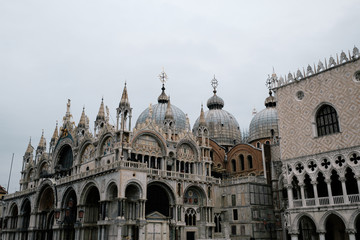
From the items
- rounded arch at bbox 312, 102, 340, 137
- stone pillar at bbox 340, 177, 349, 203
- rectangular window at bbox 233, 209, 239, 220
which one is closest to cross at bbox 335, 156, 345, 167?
stone pillar at bbox 340, 177, 349, 203

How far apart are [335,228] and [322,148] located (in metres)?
7.41

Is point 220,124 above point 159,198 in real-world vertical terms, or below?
above

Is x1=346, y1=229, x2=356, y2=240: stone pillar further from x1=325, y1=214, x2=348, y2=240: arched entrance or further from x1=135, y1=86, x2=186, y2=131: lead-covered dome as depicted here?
x1=135, y1=86, x2=186, y2=131: lead-covered dome

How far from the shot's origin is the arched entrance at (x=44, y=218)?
160ft

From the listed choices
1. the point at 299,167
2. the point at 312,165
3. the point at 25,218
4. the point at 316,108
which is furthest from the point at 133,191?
the point at 25,218

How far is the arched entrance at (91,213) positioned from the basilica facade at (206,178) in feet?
0.38

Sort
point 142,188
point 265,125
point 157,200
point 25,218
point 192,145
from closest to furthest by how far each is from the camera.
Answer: point 142,188 < point 157,200 < point 192,145 < point 25,218 < point 265,125

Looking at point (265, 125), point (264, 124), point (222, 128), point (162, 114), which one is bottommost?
point (265, 125)

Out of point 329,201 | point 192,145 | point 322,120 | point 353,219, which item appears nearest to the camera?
point 353,219

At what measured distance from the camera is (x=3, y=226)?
57.5 metres

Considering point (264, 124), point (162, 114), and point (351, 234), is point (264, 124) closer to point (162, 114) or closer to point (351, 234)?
point (162, 114)

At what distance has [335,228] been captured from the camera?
32.8 meters

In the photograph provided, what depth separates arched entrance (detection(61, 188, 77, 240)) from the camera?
43.2m

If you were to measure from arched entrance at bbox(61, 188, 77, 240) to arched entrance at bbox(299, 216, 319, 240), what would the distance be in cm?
2600
